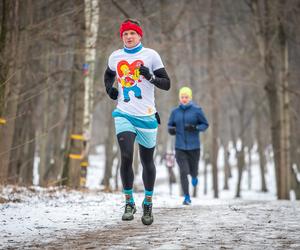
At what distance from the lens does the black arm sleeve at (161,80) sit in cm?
515

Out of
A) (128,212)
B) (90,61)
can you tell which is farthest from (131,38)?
(90,61)

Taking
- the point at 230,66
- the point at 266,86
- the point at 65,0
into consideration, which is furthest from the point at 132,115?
the point at 230,66

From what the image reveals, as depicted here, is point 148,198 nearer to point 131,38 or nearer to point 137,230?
point 137,230

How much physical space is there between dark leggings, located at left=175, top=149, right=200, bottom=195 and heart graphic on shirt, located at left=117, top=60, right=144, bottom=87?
4.15 metres

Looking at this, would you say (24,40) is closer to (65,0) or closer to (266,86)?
(65,0)

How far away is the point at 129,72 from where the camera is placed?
527cm

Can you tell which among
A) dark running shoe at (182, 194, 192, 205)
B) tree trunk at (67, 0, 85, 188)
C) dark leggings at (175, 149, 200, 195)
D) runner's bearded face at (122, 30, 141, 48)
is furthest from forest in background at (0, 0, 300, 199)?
dark running shoe at (182, 194, 192, 205)

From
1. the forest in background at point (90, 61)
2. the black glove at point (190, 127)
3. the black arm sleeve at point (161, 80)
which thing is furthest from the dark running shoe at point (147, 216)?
the black glove at point (190, 127)

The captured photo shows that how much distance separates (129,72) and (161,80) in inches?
15.3

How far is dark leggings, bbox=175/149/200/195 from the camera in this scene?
9086 mm

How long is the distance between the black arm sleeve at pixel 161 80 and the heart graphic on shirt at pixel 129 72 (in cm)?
21

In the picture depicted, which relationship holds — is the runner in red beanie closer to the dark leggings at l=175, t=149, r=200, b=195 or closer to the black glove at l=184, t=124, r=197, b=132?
the dark leggings at l=175, t=149, r=200, b=195

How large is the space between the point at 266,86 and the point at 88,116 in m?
6.57

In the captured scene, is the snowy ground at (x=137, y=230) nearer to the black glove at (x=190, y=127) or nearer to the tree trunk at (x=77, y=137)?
the black glove at (x=190, y=127)
